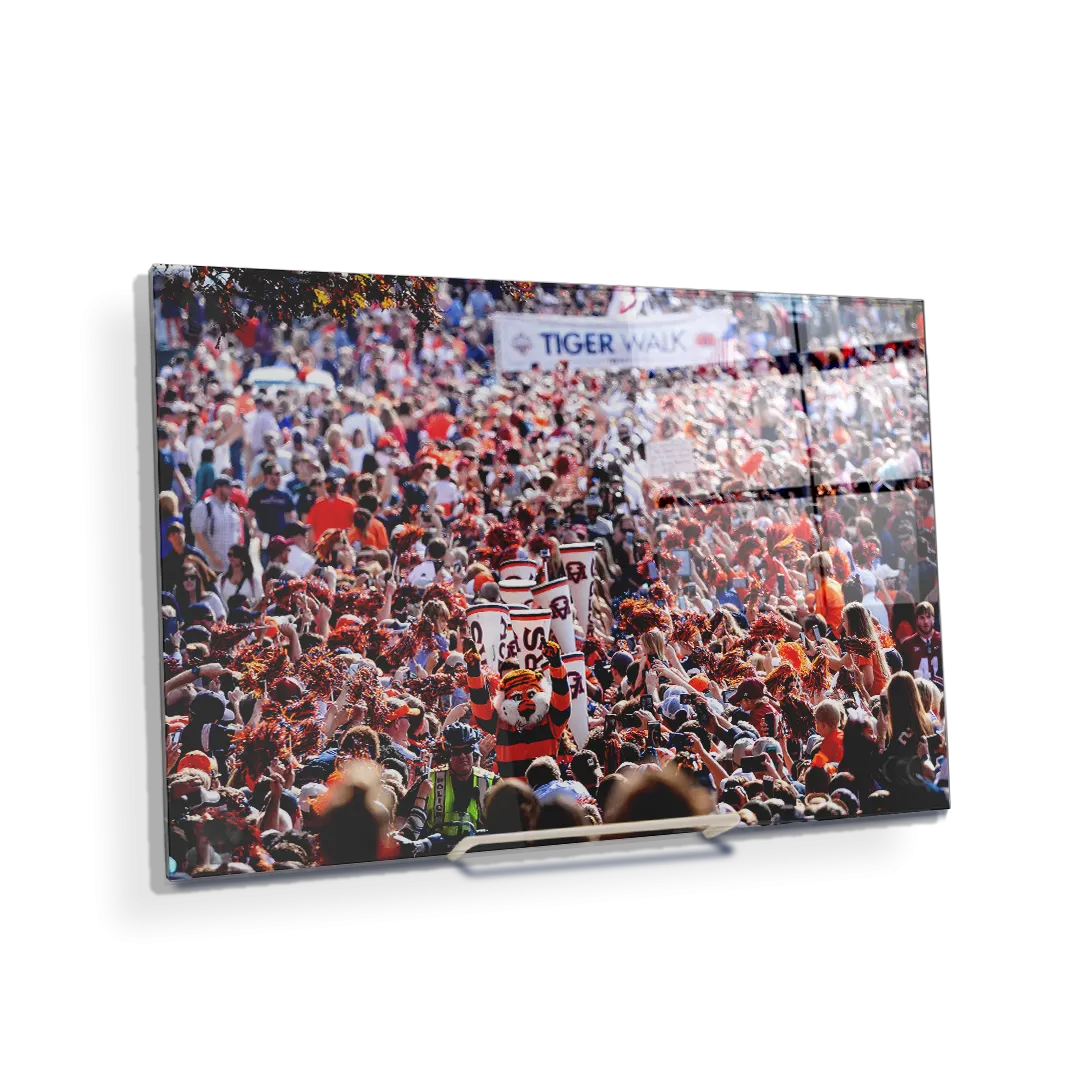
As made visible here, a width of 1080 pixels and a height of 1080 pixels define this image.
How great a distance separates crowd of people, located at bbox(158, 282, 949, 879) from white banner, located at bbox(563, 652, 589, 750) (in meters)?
0.03

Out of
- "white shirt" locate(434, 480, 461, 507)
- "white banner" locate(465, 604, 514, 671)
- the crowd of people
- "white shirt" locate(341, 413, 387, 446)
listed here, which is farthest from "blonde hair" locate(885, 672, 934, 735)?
"white shirt" locate(341, 413, 387, 446)

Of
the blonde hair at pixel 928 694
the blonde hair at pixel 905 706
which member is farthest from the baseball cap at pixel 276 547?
the blonde hair at pixel 928 694

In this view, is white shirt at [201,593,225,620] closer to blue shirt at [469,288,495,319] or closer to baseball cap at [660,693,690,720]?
blue shirt at [469,288,495,319]

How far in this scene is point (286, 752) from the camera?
17.1 feet

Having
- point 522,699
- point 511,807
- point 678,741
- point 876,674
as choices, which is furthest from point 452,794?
point 876,674

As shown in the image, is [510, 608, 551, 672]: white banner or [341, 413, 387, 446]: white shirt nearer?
[341, 413, 387, 446]: white shirt

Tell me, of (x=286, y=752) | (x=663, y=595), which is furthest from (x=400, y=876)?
(x=663, y=595)

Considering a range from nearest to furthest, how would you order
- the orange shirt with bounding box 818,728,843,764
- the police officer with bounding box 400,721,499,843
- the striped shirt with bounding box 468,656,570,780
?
the police officer with bounding box 400,721,499,843 → the striped shirt with bounding box 468,656,570,780 → the orange shirt with bounding box 818,728,843,764

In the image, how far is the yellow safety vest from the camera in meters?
5.34

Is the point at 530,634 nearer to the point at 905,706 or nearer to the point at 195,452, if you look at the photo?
the point at 195,452

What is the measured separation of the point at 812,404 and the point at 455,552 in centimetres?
186

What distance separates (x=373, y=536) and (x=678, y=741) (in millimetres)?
1617

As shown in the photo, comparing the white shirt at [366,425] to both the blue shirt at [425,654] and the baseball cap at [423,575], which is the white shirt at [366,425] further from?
the blue shirt at [425,654]

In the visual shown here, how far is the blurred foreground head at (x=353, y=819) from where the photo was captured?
5.22 metres
